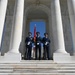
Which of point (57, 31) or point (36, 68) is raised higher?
point (57, 31)

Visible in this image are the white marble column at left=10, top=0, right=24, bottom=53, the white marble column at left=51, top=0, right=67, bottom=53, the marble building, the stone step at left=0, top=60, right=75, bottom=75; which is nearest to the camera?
the stone step at left=0, top=60, right=75, bottom=75

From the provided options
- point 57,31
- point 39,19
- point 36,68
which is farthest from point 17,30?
point 39,19

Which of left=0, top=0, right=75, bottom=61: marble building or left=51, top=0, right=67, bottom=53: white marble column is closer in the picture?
left=51, top=0, right=67, bottom=53: white marble column

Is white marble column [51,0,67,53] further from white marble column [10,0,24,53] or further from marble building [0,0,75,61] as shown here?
white marble column [10,0,24,53]

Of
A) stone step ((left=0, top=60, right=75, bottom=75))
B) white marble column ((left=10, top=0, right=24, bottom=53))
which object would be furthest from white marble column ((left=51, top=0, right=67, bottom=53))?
white marble column ((left=10, top=0, right=24, bottom=53))

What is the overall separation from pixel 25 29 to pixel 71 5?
43.4ft

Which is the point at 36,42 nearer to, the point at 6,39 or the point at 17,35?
the point at 17,35

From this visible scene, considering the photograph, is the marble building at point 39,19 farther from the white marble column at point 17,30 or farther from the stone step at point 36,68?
the stone step at point 36,68

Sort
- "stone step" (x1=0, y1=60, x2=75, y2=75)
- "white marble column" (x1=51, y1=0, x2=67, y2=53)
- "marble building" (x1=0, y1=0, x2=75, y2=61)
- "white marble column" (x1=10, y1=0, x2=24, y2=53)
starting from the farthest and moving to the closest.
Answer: "marble building" (x1=0, y1=0, x2=75, y2=61) < "white marble column" (x1=51, y1=0, x2=67, y2=53) < "white marble column" (x1=10, y1=0, x2=24, y2=53) < "stone step" (x1=0, y1=60, x2=75, y2=75)

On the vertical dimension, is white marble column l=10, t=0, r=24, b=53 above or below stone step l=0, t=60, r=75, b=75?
above

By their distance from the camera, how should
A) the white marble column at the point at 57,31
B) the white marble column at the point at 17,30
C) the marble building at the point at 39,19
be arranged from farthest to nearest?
the marble building at the point at 39,19, the white marble column at the point at 57,31, the white marble column at the point at 17,30

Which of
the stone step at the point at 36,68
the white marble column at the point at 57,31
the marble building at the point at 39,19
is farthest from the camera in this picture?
the marble building at the point at 39,19

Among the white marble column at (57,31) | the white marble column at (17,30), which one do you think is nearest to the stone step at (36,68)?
the white marble column at (17,30)

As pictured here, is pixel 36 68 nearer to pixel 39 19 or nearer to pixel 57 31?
pixel 57 31
